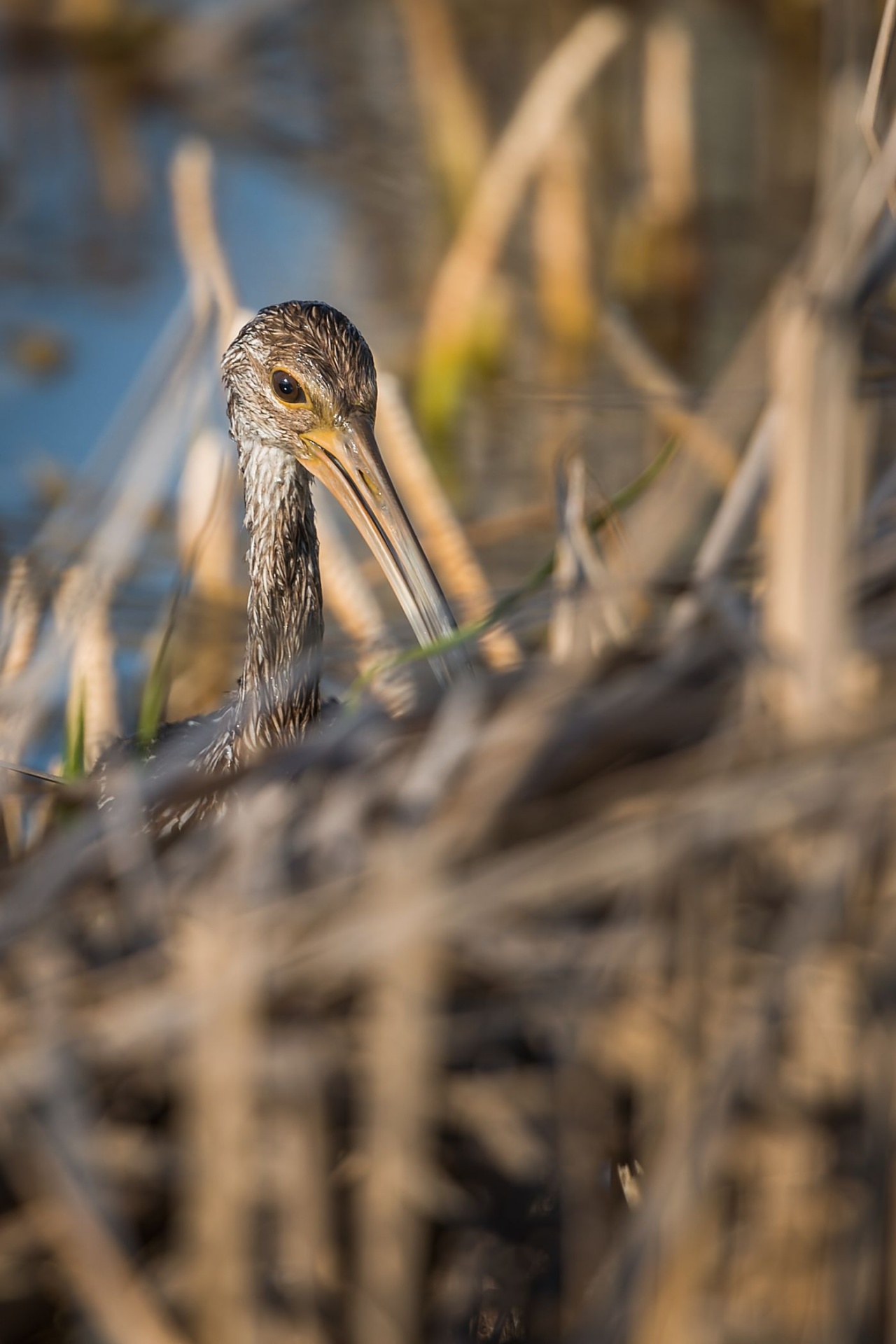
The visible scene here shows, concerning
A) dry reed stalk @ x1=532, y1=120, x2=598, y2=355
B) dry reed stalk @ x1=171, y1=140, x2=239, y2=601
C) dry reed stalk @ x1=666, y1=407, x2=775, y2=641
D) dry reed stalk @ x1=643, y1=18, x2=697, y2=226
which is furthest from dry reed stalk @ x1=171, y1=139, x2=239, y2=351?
dry reed stalk @ x1=643, y1=18, x2=697, y2=226

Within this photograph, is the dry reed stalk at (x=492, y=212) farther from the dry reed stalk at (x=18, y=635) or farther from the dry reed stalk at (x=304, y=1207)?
the dry reed stalk at (x=304, y=1207)

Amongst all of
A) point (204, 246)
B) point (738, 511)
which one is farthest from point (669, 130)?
point (738, 511)

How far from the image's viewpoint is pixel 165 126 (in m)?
8.36

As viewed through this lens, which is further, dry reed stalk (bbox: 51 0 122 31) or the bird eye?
dry reed stalk (bbox: 51 0 122 31)

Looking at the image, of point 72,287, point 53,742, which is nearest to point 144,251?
point 72,287

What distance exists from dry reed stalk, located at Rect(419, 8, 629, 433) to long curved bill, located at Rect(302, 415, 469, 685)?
288cm

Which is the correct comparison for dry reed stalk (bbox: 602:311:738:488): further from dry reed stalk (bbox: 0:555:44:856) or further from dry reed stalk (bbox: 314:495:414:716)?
dry reed stalk (bbox: 0:555:44:856)

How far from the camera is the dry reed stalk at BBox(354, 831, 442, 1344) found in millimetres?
1262

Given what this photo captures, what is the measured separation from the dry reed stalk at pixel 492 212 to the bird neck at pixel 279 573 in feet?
9.22

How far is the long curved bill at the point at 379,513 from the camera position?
273 cm

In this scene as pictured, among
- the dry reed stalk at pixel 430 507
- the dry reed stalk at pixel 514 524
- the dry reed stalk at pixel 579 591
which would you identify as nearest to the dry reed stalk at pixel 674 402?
the dry reed stalk at pixel 514 524

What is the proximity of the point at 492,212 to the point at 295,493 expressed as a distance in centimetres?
289

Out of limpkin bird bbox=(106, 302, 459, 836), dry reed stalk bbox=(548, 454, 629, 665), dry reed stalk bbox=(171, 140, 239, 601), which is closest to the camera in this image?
dry reed stalk bbox=(548, 454, 629, 665)

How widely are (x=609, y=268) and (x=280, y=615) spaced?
4216 mm
